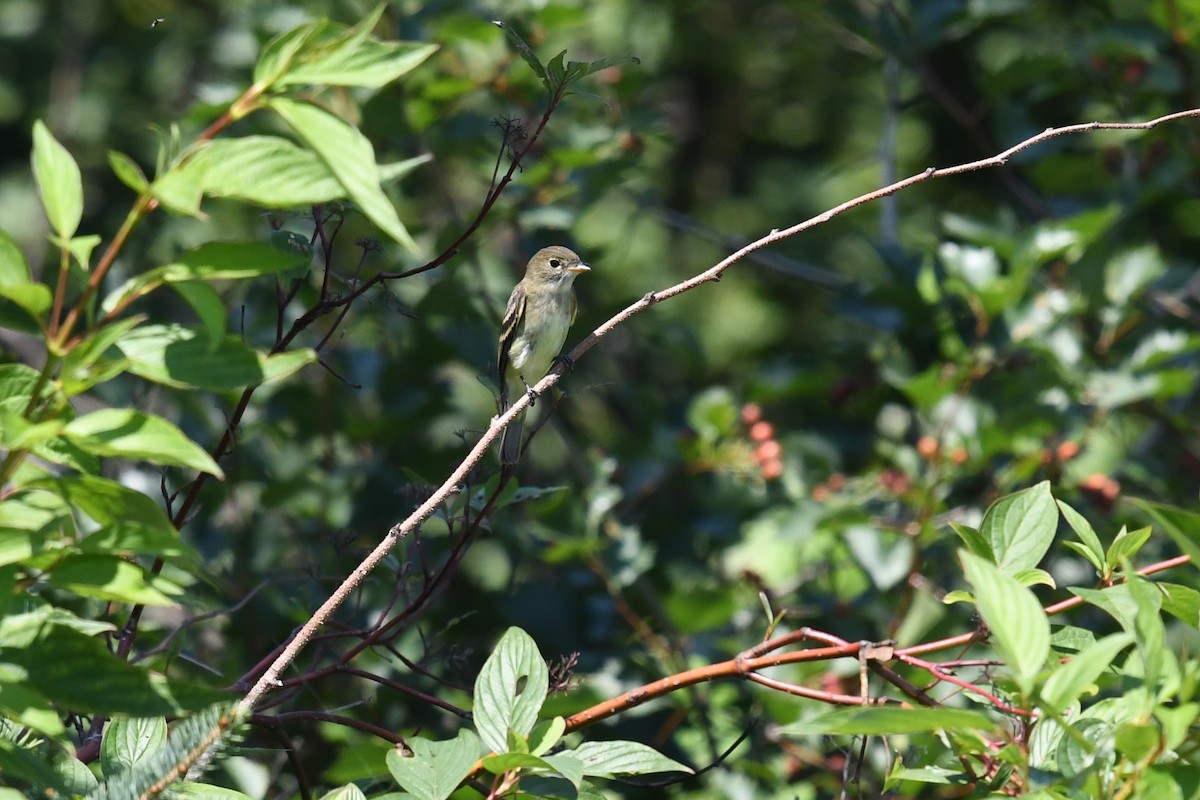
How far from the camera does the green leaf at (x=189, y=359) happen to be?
56.1 inches

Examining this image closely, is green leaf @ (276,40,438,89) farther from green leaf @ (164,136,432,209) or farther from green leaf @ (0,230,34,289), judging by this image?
green leaf @ (0,230,34,289)

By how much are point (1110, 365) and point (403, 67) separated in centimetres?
351

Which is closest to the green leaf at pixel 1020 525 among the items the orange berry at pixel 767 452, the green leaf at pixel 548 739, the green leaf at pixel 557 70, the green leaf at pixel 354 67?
the green leaf at pixel 548 739

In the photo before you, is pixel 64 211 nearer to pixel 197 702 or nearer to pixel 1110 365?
pixel 197 702

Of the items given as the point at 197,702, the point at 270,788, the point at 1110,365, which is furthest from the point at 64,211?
the point at 1110,365

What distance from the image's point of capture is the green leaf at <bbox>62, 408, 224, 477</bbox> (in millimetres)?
1359

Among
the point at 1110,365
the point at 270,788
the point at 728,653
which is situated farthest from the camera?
the point at 1110,365

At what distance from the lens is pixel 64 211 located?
142 centimetres

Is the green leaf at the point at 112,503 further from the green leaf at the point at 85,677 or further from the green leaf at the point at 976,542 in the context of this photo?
the green leaf at the point at 976,542

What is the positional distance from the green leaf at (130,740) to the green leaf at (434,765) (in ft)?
1.18

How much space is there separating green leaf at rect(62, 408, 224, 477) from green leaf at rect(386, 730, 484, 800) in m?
0.58

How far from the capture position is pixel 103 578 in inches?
55.6

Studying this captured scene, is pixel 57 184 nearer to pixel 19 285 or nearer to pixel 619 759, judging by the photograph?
pixel 19 285

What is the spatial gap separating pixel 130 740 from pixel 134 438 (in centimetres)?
66
